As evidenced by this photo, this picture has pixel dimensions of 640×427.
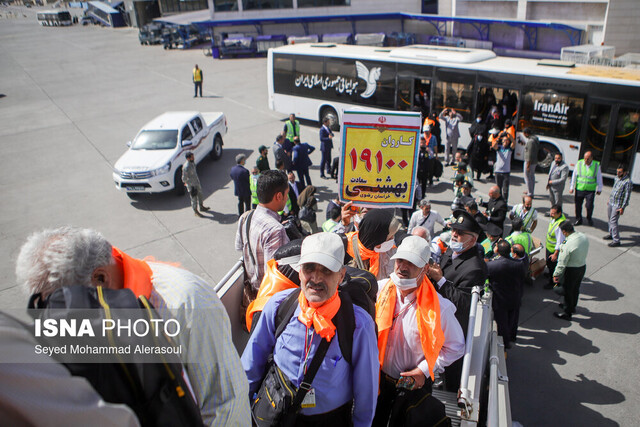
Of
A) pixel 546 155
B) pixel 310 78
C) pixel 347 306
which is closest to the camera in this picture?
pixel 347 306

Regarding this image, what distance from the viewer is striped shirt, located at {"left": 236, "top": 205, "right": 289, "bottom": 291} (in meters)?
4.40

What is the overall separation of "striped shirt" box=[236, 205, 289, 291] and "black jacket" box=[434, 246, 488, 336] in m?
1.64

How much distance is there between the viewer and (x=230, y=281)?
14.2 feet

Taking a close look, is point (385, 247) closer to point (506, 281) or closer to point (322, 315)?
point (322, 315)

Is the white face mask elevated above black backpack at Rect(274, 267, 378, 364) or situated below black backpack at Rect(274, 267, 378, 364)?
below

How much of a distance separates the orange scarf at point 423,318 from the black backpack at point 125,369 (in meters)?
2.02

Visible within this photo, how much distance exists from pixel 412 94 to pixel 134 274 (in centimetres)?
1400

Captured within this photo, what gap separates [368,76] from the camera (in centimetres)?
1573

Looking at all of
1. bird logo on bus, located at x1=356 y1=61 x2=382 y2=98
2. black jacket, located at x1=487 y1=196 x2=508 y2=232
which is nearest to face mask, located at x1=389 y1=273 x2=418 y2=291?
black jacket, located at x1=487 y1=196 x2=508 y2=232

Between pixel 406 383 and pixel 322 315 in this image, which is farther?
pixel 406 383

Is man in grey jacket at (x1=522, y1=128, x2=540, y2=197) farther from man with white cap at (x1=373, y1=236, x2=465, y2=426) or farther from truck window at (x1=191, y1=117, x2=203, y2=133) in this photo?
truck window at (x1=191, y1=117, x2=203, y2=133)

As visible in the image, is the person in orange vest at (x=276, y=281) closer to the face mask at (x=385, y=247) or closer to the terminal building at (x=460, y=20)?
the face mask at (x=385, y=247)

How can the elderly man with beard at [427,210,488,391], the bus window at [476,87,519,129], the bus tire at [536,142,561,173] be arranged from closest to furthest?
the elderly man with beard at [427,210,488,391] < the bus tire at [536,142,561,173] < the bus window at [476,87,519,129]

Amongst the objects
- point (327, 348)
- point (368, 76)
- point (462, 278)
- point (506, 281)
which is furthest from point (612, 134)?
point (327, 348)
